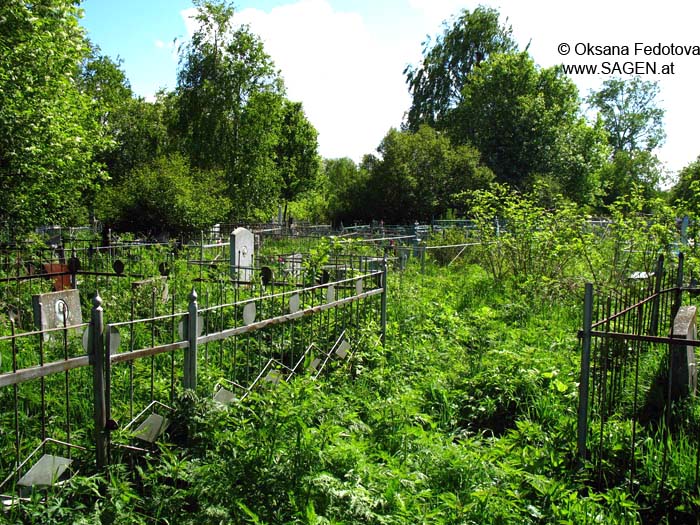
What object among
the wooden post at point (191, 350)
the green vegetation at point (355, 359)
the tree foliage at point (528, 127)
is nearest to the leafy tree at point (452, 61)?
the tree foliage at point (528, 127)

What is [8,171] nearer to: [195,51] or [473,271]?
[473,271]

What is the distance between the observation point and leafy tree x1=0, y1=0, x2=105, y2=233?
12109 mm

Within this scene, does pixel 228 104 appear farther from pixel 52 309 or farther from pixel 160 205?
pixel 52 309

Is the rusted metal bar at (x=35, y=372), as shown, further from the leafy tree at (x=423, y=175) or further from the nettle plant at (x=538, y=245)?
the leafy tree at (x=423, y=175)

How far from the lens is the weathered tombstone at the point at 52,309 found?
21.4 feet

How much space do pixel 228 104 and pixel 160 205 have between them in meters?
9.15

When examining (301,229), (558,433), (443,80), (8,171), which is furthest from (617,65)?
(443,80)

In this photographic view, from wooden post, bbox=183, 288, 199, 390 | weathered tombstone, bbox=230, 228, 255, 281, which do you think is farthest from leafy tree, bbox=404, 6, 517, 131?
wooden post, bbox=183, 288, 199, 390

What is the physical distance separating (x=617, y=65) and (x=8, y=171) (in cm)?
1342

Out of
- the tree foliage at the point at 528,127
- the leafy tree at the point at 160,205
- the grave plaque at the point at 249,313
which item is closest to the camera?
the grave plaque at the point at 249,313

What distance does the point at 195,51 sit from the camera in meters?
28.6

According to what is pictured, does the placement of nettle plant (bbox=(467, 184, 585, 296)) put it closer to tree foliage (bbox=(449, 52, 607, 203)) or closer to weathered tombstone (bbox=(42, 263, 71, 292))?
weathered tombstone (bbox=(42, 263, 71, 292))

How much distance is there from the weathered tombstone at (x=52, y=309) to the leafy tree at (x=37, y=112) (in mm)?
6206

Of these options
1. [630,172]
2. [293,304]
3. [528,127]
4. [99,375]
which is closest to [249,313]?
[293,304]
